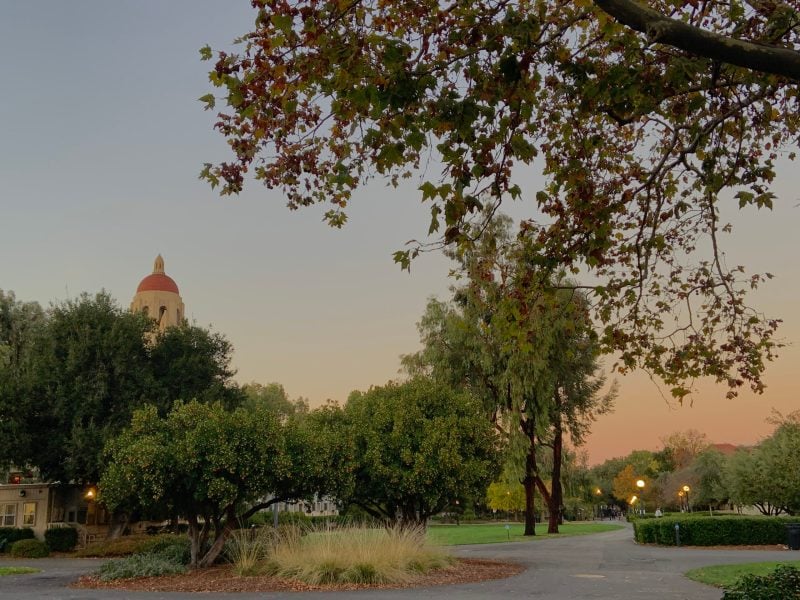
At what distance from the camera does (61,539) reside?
2989cm

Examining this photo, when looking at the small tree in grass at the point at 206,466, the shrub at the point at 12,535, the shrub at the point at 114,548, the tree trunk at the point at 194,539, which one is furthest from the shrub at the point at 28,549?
the tree trunk at the point at 194,539

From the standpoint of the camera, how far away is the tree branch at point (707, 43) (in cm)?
494

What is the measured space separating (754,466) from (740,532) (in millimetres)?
10030

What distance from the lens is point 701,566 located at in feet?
60.4

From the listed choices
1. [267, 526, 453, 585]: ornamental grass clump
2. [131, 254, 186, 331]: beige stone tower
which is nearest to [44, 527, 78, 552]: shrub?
[267, 526, 453, 585]: ornamental grass clump

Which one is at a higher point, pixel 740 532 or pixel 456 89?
pixel 456 89

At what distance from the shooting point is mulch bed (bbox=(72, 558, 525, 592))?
14.6 meters

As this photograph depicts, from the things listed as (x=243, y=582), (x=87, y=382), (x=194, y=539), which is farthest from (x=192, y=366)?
(x=243, y=582)

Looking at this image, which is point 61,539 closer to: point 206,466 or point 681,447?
point 206,466

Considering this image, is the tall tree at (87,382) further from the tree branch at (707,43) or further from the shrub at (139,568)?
the tree branch at (707,43)

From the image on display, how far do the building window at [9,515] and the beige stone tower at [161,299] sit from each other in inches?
2064

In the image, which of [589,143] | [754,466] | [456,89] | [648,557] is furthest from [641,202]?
[754,466]

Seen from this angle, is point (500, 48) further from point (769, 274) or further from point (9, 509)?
point (9, 509)

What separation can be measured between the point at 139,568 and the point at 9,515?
19.0m
